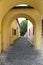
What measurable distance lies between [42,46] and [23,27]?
20614 millimetres

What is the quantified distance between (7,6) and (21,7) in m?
2.69

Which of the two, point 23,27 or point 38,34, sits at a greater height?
point 23,27

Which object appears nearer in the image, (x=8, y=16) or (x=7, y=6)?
(x=7, y=6)

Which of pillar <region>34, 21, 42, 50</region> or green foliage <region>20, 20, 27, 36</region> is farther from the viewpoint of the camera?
green foliage <region>20, 20, 27, 36</region>

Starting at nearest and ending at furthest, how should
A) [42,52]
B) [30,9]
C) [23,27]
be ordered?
1. [42,52]
2. [30,9]
3. [23,27]

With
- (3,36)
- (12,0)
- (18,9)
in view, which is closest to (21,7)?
(18,9)

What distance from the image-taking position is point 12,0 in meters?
9.63

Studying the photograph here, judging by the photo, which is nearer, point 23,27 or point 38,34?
point 38,34

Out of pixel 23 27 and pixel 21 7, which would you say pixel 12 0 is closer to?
pixel 21 7

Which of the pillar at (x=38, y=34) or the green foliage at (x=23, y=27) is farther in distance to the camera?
the green foliage at (x=23, y=27)

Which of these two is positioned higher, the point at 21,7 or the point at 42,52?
the point at 21,7

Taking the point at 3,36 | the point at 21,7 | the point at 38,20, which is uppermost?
the point at 21,7

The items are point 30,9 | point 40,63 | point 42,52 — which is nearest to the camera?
point 40,63

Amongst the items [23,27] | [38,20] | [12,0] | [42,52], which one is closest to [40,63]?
[42,52]
